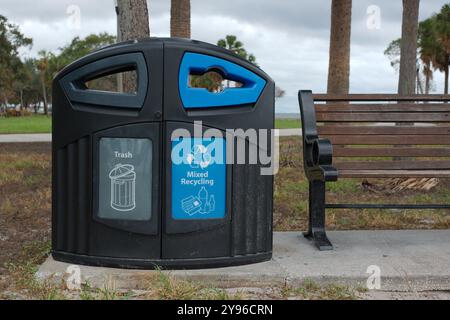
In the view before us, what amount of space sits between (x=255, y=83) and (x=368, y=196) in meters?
3.81

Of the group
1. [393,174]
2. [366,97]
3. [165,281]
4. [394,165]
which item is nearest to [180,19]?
[366,97]

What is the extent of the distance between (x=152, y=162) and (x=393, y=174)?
1727 millimetres

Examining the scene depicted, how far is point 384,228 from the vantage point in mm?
5129

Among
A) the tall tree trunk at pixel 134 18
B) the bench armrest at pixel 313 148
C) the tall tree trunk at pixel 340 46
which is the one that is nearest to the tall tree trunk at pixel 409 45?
the tall tree trunk at pixel 340 46

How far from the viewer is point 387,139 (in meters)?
4.43

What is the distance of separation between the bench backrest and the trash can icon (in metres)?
1.60

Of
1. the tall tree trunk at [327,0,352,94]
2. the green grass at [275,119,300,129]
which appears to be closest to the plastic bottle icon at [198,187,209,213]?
the tall tree trunk at [327,0,352,94]

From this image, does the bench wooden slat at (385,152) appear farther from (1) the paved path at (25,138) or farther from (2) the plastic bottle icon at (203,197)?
(1) the paved path at (25,138)

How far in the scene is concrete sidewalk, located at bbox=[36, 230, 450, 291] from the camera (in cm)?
330

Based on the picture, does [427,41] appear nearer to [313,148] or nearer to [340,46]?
A: [340,46]

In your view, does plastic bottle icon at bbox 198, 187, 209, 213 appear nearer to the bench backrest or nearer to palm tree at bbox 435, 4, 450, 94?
the bench backrest

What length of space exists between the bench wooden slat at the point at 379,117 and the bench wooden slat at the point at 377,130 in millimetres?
60
